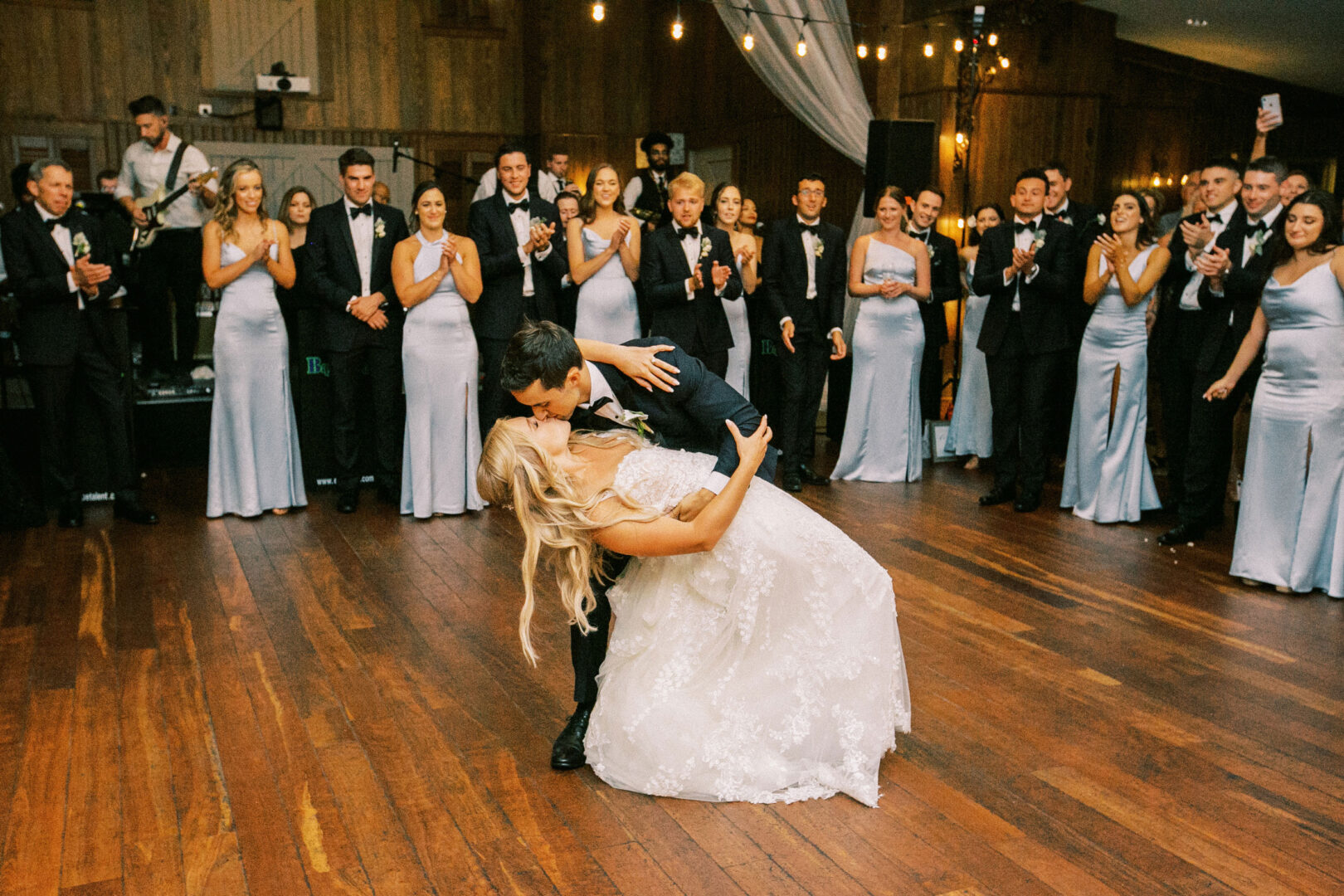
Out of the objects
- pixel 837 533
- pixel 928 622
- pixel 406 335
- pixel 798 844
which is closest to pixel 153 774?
pixel 798 844

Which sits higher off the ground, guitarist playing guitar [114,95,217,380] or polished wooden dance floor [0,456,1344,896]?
guitarist playing guitar [114,95,217,380]

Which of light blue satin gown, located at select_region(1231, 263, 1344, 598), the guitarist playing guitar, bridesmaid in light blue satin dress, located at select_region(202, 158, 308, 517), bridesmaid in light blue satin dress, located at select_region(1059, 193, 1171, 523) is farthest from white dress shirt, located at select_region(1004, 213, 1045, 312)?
the guitarist playing guitar

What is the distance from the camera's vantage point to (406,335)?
5633mm

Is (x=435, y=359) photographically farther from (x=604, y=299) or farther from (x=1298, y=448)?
(x=1298, y=448)

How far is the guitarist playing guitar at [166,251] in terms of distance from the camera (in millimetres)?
7438

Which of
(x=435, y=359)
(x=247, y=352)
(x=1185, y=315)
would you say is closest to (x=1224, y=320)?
(x=1185, y=315)

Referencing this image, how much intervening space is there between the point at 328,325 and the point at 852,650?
376 centimetres

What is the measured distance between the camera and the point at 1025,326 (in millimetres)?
5902

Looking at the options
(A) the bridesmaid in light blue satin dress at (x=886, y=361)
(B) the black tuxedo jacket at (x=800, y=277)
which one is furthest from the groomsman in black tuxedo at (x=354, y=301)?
(A) the bridesmaid in light blue satin dress at (x=886, y=361)

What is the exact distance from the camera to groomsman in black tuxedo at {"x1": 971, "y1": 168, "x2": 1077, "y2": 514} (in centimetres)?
576

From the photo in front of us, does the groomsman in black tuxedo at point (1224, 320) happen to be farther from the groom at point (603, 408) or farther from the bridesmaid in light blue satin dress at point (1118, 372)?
the groom at point (603, 408)

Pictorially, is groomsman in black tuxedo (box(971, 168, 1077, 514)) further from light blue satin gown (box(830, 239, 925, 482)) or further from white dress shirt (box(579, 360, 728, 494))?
white dress shirt (box(579, 360, 728, 494))

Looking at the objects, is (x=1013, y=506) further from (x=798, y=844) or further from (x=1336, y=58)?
(x=1336, y=58)

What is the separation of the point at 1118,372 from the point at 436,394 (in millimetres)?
3274
